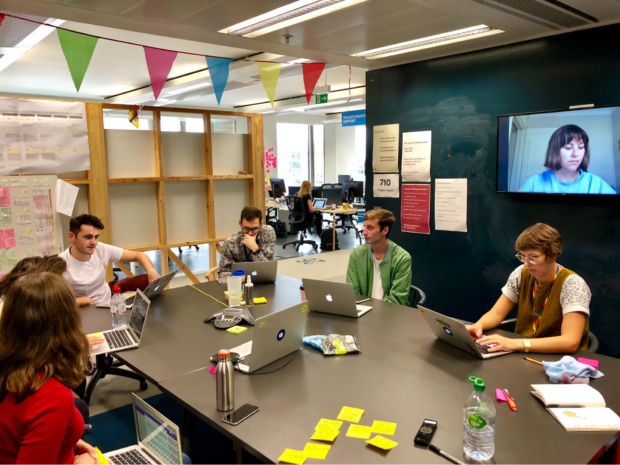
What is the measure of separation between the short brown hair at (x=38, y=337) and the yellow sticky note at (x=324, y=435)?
2.49ft

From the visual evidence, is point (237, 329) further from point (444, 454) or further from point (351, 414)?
point (444, 454)

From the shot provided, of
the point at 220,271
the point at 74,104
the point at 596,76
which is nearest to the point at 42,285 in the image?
the point at 220,271

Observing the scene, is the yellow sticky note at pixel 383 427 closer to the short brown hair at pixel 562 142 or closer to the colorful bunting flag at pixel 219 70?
the short brown hair at pixel 562 142

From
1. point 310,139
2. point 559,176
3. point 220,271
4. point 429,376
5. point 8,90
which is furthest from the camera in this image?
point 310,139

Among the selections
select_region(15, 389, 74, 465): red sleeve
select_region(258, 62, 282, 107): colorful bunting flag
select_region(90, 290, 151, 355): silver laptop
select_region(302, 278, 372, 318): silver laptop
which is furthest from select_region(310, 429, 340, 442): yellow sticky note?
select_region(258, 62, 282, 107): colorful bunting flag

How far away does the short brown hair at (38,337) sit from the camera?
1309 millimetres

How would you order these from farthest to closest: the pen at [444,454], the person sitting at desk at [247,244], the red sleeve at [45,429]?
the person sitting at desk at [247,244] → the pen at [444,454] → the red sleeve at [45,429]

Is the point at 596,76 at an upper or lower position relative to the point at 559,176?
upper

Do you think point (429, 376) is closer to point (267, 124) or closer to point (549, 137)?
point (549, 137)

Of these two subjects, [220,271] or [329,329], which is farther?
[220,271]

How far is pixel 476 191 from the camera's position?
4.05 metres

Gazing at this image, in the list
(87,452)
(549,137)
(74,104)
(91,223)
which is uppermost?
(74,104)

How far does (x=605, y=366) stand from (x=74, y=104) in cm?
444

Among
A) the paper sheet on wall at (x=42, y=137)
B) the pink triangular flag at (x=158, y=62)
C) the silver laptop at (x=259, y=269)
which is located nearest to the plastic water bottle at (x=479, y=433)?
the silver laptop at (x=259, y=269)
